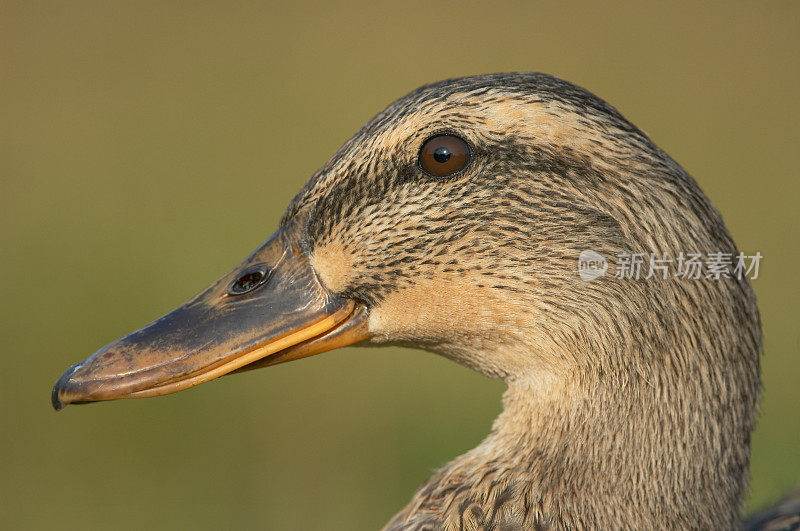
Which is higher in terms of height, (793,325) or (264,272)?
(264,272)

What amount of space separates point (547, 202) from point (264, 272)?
0.69 metres

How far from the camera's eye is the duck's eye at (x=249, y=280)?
2.21 metres

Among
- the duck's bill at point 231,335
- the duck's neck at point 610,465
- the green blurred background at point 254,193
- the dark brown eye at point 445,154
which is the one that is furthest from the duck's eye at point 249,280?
the green blurred background at point 254,193

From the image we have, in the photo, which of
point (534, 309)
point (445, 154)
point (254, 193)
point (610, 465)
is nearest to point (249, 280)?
point (445, 154)

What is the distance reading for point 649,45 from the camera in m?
9.66

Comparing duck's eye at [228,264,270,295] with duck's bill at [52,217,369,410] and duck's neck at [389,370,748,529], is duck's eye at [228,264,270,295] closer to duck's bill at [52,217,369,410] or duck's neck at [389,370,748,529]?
duck's bill at [52,217,369,410]

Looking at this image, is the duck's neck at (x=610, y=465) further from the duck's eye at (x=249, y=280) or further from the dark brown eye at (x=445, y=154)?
the duck's eye at (x=249, y=280)

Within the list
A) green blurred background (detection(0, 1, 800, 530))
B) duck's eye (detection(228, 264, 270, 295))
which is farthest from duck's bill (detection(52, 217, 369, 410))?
green blurred background (detection(0, 1, 800, 530))

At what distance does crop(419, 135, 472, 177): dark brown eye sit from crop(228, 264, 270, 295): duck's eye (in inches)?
18.7

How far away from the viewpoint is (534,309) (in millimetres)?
2047

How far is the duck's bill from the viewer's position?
2.09 metres

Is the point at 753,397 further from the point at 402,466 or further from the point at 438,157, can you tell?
the point at 402,466

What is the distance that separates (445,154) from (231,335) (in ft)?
2.07

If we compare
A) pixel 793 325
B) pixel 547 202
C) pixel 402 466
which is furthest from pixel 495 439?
pixel 793 325
